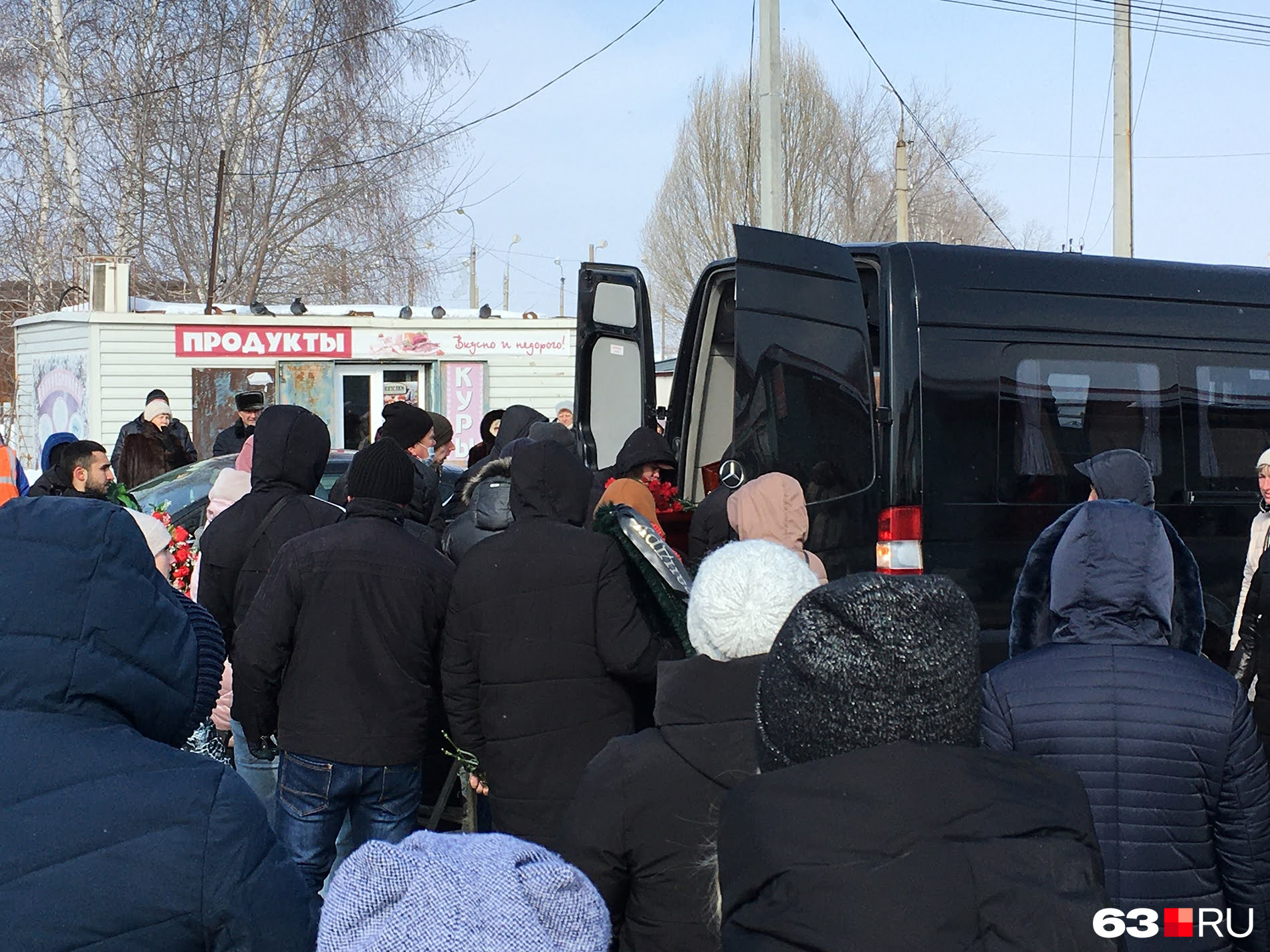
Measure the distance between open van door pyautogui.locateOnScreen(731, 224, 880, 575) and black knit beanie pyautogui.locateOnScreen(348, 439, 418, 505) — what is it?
2217 millimetres

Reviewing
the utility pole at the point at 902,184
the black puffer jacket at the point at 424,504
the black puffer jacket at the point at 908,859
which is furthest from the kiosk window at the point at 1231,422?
the utility pole at the point at 902,184

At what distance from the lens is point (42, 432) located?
824 inches

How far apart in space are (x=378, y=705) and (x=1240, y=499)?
5100mm

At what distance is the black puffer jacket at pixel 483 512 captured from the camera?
5.22 meters

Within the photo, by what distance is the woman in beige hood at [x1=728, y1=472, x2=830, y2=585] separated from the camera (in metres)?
5.00

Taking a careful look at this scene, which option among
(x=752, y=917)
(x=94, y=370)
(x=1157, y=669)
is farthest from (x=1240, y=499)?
(x=94, y=370)

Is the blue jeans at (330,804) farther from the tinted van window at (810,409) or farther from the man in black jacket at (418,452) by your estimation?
the tinted van window at (810,409)

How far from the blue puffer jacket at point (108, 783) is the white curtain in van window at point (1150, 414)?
5838 mm

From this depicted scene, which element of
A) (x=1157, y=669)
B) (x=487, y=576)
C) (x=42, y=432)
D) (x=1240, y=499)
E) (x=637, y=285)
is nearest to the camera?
(x=1157, y=669)

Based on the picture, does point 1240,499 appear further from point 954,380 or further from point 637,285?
point 637,285

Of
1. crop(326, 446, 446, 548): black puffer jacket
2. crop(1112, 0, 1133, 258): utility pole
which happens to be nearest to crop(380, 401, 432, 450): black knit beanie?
crop(326, 446, 446, 548): black puffer jacket

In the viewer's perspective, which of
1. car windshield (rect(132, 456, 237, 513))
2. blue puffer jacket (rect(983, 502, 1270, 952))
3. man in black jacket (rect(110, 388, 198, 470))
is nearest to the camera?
blue puffer jacket (rect(983, 502, 1270, 952))

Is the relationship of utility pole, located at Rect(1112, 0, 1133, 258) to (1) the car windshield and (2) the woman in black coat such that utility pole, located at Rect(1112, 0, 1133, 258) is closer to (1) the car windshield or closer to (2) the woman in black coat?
(1) the car windshield
